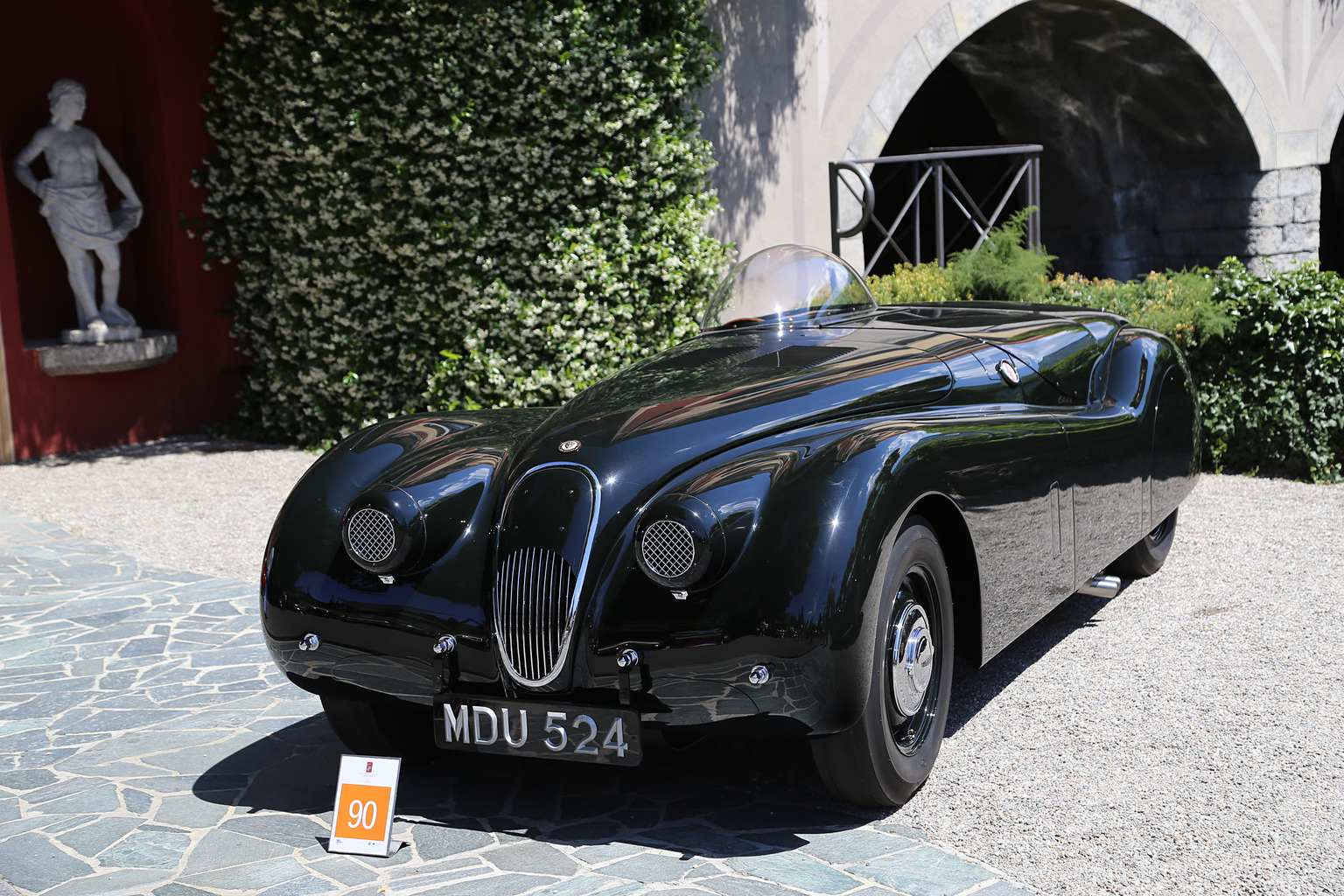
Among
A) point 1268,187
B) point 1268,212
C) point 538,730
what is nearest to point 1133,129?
point 1268,187

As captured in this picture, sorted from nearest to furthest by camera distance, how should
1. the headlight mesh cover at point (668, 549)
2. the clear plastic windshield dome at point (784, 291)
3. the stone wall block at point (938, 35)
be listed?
1. the headlight mesh cover at point (668, 549)
2. the clear plastic windshield dome at point (784, 291)
3. the stone wall block at point (938, 35)

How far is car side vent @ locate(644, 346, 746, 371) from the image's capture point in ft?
12.3

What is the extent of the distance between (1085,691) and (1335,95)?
43.1 ft

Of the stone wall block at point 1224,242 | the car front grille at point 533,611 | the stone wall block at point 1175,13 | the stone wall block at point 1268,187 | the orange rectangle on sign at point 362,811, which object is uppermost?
the stone wall block at point 1175,13

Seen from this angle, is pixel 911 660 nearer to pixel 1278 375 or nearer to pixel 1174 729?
pixel 1174 729

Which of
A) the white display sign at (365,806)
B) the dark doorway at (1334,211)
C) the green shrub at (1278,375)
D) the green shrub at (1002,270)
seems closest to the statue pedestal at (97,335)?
the green shrub at (1002,270)

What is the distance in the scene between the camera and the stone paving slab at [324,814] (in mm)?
2734

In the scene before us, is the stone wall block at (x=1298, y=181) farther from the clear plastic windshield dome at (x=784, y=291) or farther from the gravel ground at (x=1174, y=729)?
the clear plastic windshield dome at (x=784, y=291)

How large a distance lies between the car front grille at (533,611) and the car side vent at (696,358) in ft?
3.39

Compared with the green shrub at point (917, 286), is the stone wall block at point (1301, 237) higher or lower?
higher

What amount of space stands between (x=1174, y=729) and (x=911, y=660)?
3.35 ft

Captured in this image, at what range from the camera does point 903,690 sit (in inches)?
119

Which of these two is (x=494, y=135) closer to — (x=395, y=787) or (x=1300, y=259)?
(x=395, y=787)

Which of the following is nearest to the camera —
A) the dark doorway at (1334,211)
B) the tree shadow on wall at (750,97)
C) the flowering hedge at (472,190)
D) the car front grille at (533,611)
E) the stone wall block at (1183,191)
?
the car front grille at (533,611)
